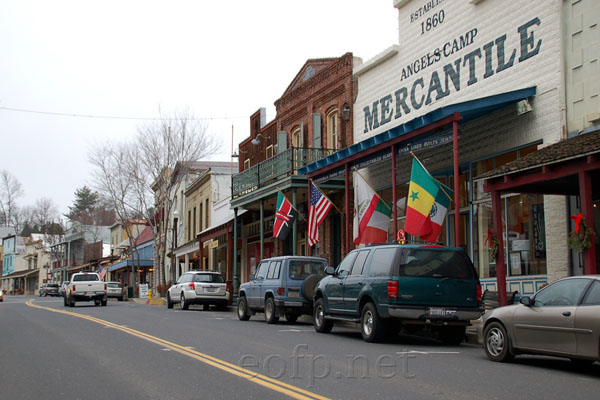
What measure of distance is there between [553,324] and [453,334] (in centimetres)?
424

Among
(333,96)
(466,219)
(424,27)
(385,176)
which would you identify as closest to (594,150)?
(466,219)

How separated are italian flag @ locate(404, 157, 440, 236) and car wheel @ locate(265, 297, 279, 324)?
4.23 meters

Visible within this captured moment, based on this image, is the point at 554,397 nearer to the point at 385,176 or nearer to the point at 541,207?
the point at 541,207

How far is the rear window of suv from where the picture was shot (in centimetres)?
1279

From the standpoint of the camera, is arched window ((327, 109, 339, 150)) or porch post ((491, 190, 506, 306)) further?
arched window ((327, 109, 339, 150))

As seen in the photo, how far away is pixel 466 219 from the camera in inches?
765

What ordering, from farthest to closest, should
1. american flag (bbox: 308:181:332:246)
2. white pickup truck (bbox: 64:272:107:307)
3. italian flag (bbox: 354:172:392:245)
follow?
1. white pickup truck (bbox: 64:272:107:307)
2. american flag (bbox: 308:181:332:246)
3. italian flag (bbox: 354:172:392:245)

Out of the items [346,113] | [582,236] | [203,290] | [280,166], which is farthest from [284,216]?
[582,236]

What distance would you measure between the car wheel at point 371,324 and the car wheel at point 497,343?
2.61 metres

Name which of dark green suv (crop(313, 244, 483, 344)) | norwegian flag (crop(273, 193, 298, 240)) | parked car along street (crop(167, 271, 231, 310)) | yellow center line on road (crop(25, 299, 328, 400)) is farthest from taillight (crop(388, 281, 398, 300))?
parked car along street (crop(167, 271, 231, 310))

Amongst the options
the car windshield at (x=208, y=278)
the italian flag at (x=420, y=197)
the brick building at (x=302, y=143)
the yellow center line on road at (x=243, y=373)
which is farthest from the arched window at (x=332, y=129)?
the yellow center line on road at (x=243, y=373)

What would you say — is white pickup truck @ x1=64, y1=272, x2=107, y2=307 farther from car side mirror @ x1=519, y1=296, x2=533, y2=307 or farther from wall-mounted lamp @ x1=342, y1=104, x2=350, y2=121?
car side mirror @ x1=519, y1=296, x2=533, y2=307

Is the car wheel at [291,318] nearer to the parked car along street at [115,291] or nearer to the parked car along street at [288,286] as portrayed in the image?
the parked car along street at [288,286]

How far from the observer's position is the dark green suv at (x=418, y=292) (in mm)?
12578
